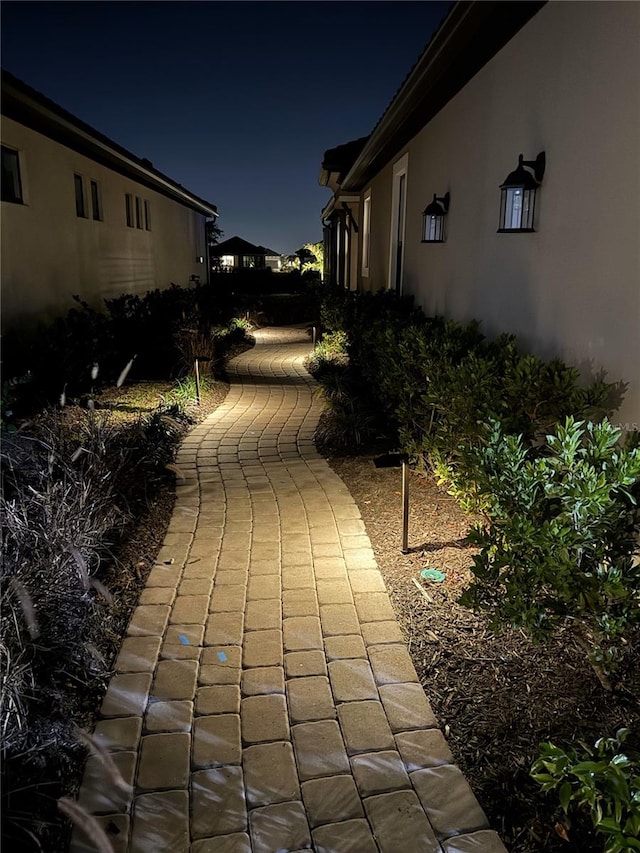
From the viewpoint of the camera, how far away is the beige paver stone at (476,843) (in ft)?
6.78

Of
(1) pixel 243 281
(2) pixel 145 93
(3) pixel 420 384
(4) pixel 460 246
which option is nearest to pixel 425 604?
(3) pixel 420 384

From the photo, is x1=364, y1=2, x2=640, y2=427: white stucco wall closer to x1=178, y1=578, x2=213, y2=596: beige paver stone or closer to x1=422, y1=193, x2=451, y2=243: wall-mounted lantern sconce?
x1=422, y1=193, x2=451, y2=243: wall-mounted lantern sconce

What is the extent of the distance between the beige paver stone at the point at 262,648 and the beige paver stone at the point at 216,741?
0.40m

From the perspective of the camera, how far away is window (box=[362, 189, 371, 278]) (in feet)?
44.7

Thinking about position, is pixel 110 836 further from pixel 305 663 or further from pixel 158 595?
pixel 158 595

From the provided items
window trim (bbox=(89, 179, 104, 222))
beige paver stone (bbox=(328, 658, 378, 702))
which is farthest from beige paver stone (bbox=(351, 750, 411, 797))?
window trim (bbox=(89, 179, 104, 222))

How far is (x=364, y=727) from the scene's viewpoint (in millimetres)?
2641

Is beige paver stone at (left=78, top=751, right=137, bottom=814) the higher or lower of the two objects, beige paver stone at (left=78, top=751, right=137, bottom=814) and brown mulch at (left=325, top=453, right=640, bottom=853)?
the lower

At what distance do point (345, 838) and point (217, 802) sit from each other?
51 cm

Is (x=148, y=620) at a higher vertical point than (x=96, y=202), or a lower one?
lower

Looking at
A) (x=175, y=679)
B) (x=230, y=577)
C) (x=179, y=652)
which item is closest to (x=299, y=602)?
(x=230, y=577)

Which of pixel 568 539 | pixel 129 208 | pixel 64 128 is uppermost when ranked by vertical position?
pixel 64 128

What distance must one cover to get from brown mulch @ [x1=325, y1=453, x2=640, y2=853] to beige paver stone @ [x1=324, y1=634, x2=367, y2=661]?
0.28 m

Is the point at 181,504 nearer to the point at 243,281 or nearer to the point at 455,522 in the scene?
the point at 455,522
